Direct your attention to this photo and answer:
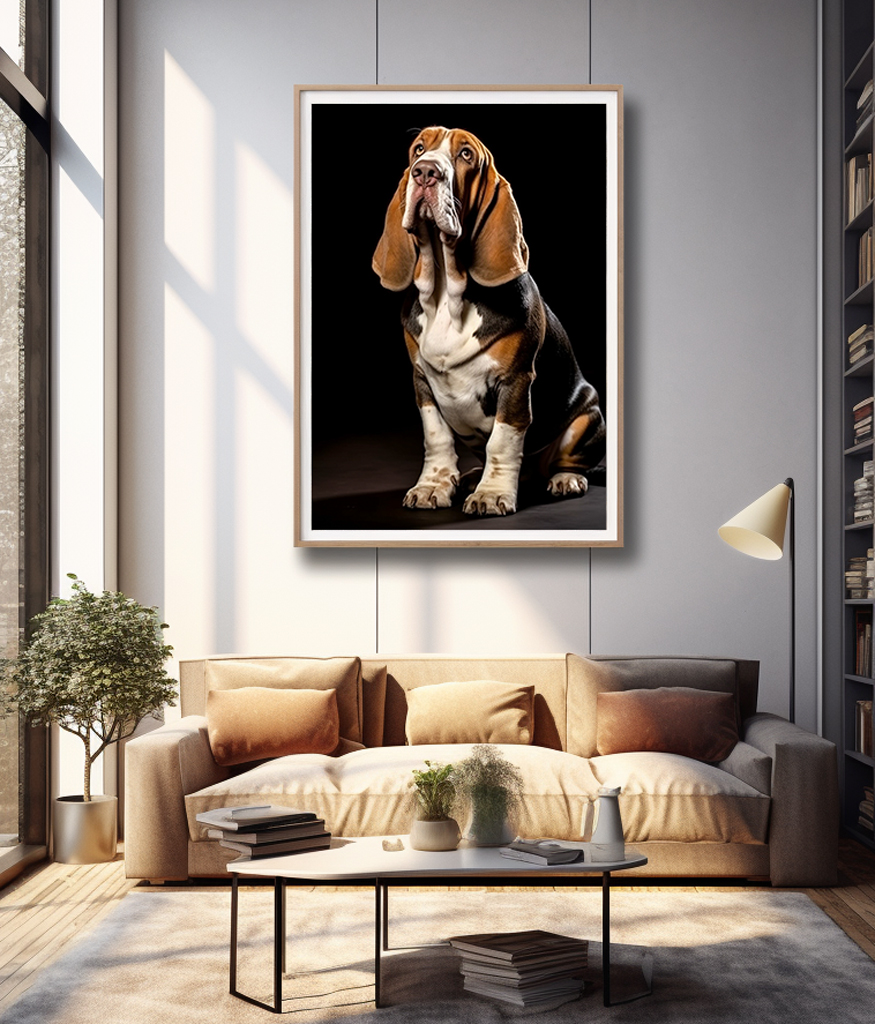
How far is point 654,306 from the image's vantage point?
5117mm

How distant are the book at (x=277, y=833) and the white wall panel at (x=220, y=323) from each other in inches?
82.6

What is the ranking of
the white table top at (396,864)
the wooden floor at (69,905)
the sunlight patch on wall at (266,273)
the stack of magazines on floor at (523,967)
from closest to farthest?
the white table top at (396,864) < the stack of magazines on floor at (523,967) < the wooden floor at (69,905) < the sunlight patch on wall at (266,273)

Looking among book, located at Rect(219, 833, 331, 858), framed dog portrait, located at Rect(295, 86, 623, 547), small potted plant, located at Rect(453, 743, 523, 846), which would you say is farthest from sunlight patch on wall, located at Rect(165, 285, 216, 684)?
small potted plant, located at Rect(453, 743, 523, 846)

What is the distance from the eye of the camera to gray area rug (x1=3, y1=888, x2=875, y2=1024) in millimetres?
2754

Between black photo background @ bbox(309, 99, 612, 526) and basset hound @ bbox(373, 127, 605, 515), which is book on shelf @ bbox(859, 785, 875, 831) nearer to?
basset hound @ bbox(373, 127, 605, 515)

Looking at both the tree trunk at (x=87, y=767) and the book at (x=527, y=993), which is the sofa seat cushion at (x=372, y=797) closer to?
the tree trunk at (x=87, y=767)

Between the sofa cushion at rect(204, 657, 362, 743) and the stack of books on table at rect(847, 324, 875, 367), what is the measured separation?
8.38ft

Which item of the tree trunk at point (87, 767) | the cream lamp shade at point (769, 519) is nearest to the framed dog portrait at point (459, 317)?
the cream lamp shade at point (769, 519)

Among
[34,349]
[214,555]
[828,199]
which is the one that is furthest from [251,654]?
[828,199]

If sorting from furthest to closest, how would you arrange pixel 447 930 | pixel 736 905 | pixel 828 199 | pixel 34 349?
pixel 828 199
pixel 34 349
pixel 736 905
pixel 447 930

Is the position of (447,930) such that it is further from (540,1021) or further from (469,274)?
(469,274)

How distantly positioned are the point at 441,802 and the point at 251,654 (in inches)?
83.0

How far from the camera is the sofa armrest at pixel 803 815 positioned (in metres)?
3.87

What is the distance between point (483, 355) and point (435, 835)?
2658mm
